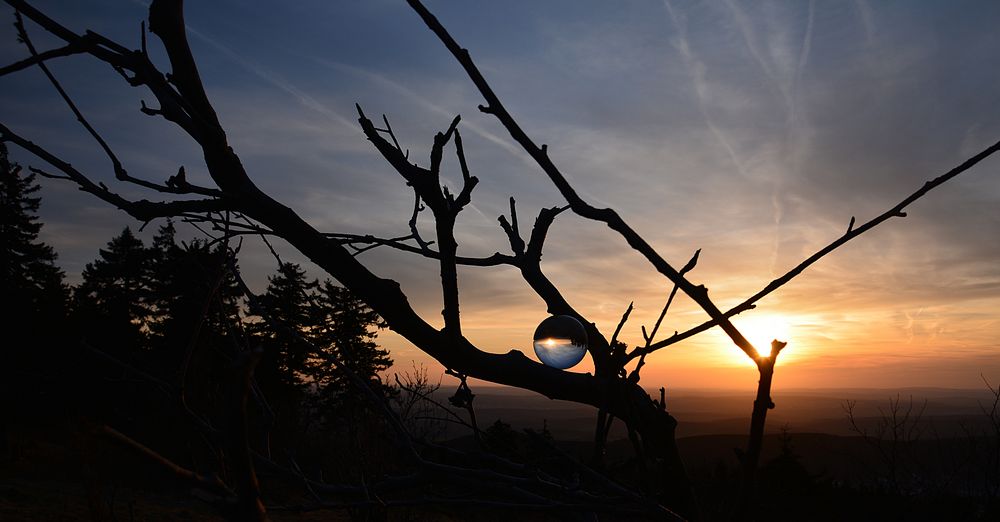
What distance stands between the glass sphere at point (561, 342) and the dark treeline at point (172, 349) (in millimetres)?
584

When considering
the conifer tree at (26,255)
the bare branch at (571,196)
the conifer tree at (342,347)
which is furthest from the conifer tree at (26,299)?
the bare branch at (571,196)

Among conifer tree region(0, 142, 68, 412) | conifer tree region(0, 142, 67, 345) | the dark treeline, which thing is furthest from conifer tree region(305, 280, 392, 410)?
conifer tree region(0, 142, 67, 345)

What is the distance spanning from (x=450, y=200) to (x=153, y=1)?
844 mm

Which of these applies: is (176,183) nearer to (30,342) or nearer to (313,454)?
(313,454)

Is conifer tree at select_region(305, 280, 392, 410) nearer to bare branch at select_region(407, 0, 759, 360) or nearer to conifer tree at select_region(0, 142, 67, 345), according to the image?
bare branch at select_region(407, 0, 759, 360)

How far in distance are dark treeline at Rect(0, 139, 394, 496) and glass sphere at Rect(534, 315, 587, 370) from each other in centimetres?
58

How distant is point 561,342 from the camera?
64.3 inches

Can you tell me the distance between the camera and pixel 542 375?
1.67 meters

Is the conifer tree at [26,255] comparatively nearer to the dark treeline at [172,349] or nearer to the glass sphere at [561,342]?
the dark treeline at [172,349]

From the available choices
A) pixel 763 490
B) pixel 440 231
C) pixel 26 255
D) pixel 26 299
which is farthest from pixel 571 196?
pixel 26 255

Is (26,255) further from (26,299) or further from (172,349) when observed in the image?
(172,349)

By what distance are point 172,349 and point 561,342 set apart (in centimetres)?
2172

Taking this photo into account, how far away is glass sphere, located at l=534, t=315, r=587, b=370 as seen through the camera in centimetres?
160

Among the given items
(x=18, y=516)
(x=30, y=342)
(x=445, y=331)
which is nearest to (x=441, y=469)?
(x=445, y=331)
